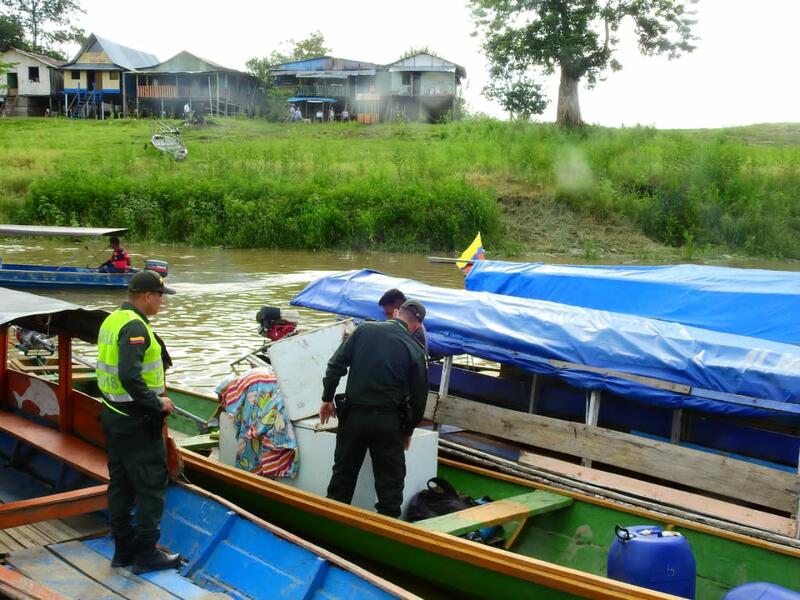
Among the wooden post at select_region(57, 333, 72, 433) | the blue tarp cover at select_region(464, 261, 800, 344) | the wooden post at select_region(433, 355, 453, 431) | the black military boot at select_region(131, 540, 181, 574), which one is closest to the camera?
the black military boot at select_region(131, 540, 181, 574)

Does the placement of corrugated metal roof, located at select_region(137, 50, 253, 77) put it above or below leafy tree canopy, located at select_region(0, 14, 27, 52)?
below

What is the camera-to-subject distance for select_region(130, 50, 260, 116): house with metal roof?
175ft

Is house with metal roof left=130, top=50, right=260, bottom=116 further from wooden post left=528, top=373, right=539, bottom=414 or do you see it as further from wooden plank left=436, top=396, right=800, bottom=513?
wooden plank left=436, top=396, right=800, bottom=513

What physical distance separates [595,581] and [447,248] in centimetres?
2651

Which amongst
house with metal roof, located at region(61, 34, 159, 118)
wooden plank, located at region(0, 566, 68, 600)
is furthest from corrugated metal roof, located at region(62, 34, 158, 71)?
wooden plank, located at region(0, 566, 68, 600)

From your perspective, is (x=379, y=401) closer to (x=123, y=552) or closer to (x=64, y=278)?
(x=123, y=552)

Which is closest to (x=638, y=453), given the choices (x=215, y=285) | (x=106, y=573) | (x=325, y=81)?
(x=106, y=573)

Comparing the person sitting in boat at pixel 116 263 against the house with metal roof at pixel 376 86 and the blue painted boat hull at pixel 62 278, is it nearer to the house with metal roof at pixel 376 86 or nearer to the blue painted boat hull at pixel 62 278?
the blue painted boat hull at pixel 62 278

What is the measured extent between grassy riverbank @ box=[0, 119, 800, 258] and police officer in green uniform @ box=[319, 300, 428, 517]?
24721 millimetres

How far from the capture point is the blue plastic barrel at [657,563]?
4.92m

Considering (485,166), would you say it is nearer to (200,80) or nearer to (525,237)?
(525,237)

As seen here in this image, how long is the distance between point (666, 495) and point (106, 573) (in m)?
3.97

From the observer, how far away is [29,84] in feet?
186

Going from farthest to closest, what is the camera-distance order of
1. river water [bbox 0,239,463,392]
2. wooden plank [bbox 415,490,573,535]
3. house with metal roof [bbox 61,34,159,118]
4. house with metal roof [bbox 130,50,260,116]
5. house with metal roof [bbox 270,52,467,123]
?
house with metal roof [bbox 61,34,159,118], house with metal roof [bbox 130,50,260,116], house with metal roof [bbox 270,52,467,123], river water [bbox 0,239,463,392], wooden plank [bbox 415,490,573,535]
